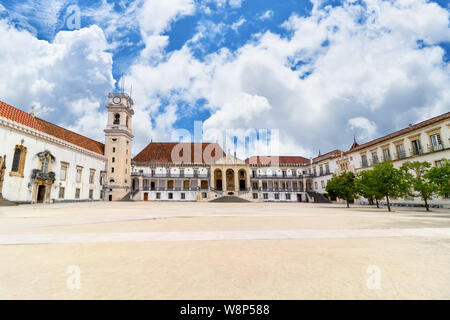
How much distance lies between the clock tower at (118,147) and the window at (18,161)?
16.2 metres

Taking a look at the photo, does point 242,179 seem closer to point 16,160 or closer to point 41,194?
point 41,194

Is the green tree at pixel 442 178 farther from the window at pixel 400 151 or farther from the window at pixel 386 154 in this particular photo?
the window at pixel 386 154

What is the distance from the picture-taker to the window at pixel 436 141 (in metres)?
21.5

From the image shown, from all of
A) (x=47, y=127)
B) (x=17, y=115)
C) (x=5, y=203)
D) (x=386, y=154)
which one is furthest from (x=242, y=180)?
(x=17, y=115)

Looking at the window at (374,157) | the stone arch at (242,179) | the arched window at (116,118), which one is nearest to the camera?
the window at (374,157)

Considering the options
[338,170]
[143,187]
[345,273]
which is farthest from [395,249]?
[143,187]

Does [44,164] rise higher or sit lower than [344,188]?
higher

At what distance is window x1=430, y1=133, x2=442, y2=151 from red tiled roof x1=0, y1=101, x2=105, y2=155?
45.8 metres

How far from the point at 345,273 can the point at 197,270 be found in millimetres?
2081

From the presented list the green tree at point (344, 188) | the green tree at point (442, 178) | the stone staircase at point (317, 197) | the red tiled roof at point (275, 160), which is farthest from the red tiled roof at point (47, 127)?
the stone staircase at point (317, 197)

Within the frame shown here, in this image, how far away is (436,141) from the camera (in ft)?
71.9

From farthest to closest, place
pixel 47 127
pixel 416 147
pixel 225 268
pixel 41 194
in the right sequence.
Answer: pixel 47 127 < pixel 41 194 < pixel 416 147 < pixel 225 268

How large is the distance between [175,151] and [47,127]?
25.7 metres

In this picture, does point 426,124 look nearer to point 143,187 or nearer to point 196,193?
point 196,193
